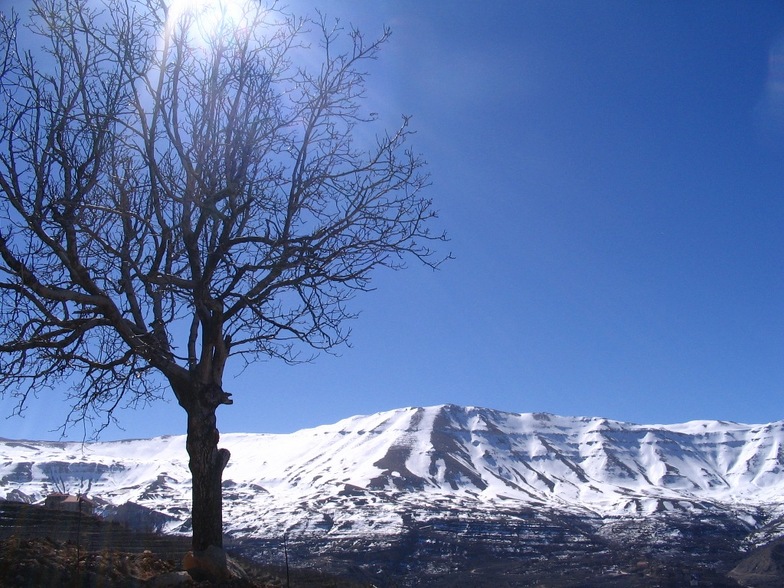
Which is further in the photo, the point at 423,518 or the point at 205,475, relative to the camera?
the point at 423,518

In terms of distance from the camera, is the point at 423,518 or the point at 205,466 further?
the point at 423,518

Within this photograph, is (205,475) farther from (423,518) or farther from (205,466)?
(423,518)

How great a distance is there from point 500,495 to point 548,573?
89.4m

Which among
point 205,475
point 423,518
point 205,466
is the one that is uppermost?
point 423,518

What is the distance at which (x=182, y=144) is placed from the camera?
9.70 metres

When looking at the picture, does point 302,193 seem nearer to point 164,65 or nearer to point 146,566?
point 164,65

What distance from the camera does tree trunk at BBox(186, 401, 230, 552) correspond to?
29.1 feet

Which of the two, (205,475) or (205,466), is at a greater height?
(205,466)

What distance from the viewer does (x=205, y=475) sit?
8.98m

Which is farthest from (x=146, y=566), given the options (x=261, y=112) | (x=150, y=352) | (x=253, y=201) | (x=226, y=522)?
(x=226, y=522)

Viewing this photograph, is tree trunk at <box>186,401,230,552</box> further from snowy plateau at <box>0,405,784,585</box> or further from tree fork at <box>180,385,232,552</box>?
Answer: snowy plateau at <box>0,405,784,585</box>

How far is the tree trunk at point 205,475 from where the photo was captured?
887cm

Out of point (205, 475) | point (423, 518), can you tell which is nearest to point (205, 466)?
point (205, 475)

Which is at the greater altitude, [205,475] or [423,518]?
[423,518]
